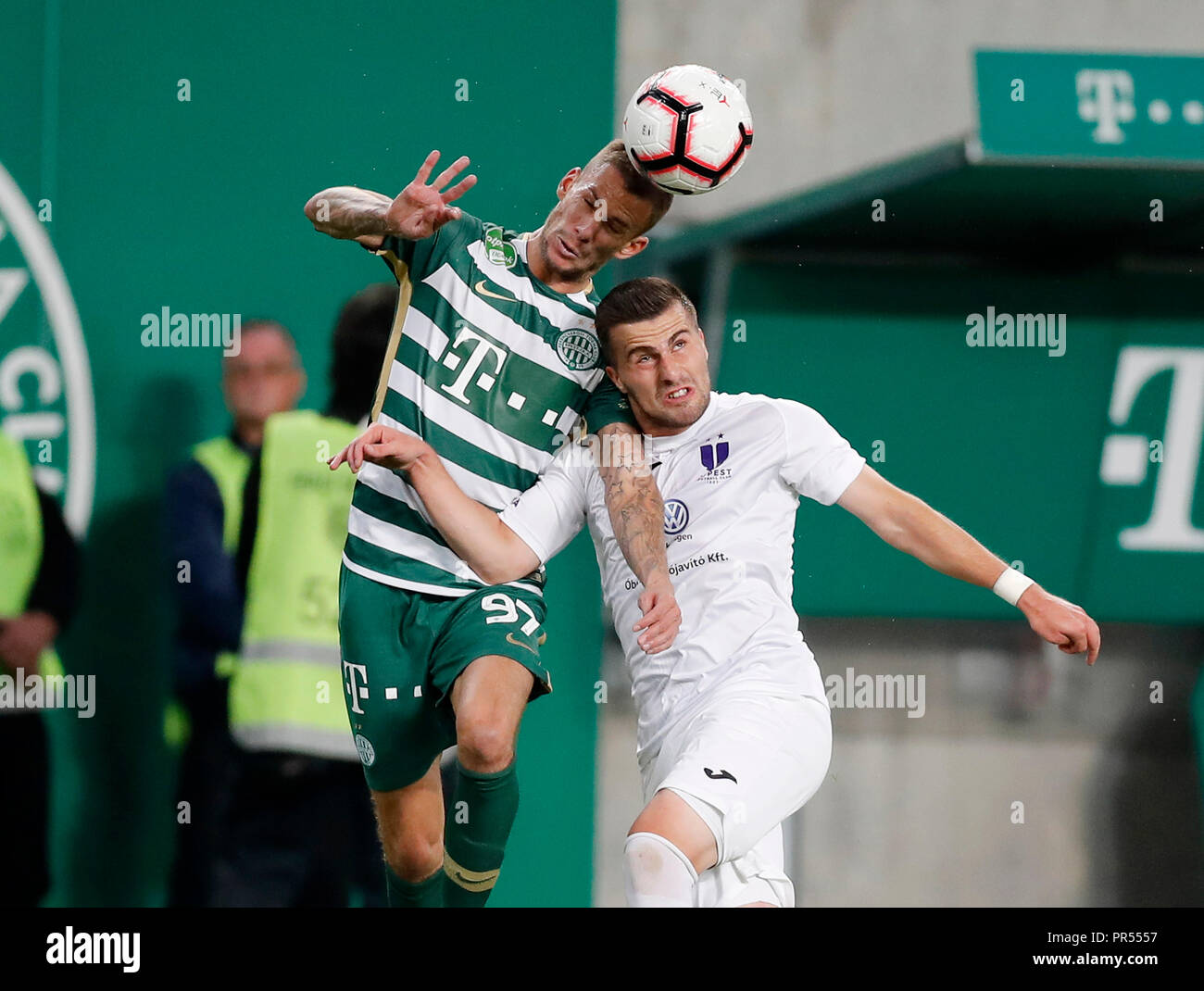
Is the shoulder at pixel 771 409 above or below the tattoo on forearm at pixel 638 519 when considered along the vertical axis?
above

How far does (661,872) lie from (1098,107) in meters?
3.00

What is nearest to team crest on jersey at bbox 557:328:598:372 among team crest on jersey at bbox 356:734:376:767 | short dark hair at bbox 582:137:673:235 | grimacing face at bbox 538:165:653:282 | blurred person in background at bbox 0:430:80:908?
grimacing face at bbox 538:165:653:282

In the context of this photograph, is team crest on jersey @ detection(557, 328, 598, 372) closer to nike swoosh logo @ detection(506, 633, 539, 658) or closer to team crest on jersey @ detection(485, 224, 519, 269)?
team crest on jersey @ detection(485, 224, 519, 269)

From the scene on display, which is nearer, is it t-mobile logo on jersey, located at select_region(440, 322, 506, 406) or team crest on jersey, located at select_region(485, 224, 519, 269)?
t-mobile logo on jersey, located at select_region(440, 322, 506, 406)

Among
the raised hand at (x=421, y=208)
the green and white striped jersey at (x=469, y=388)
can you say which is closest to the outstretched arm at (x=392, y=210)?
the raised hand at (x=421, y=208)

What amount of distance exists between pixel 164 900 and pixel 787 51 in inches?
154

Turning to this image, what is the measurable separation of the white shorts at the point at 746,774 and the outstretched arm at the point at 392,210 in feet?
4.49

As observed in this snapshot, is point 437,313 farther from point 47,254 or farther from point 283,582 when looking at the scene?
point 47,254

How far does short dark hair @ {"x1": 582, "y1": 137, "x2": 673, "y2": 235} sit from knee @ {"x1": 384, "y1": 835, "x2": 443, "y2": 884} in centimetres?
172

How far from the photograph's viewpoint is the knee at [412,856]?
3900 millimetres

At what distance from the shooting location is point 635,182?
3.74 metres

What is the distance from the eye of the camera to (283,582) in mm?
4863

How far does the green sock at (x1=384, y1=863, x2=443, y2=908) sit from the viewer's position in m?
3.92

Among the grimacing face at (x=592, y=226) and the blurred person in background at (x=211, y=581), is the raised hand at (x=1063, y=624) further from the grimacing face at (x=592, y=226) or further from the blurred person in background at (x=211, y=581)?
the blurred person in background at (x=211, y=581)
